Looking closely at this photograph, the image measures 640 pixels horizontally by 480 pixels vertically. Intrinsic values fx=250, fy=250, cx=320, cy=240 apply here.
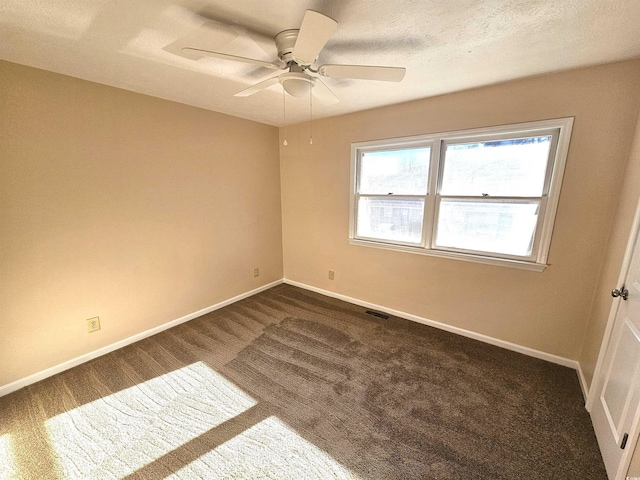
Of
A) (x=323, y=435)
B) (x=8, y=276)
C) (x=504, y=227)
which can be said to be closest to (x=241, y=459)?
(x=323, y=435)

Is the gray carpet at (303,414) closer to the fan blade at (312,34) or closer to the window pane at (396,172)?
the window pane at (396,172)

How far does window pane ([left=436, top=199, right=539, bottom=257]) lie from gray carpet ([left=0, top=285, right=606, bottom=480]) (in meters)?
0.95

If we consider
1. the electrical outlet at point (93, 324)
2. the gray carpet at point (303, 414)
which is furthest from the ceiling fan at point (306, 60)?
the electrical outlet at point (93, 324)

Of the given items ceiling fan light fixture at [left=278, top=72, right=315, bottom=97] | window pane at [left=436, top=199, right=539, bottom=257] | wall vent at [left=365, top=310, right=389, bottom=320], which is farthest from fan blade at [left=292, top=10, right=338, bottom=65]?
wall vent at [left=365, top=310, right=389, bottom=320]

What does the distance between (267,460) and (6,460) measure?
139 centimetres

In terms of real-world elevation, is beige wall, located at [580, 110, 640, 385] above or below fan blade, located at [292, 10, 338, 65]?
below

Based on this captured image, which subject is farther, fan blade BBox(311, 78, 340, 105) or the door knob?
fan blade BBox(311, 78, 340, 105)

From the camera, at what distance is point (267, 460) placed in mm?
1355

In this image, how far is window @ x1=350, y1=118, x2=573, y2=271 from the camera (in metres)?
2.02

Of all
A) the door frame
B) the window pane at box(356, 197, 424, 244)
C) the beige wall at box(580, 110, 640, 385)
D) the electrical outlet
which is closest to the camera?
the door frame

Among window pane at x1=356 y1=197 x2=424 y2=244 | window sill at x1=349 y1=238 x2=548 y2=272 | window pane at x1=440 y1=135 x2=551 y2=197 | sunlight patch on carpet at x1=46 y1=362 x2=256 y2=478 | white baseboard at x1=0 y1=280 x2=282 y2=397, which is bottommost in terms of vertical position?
sunlight patch on carpet at x1=46 y1=362 x2=256 y2=478

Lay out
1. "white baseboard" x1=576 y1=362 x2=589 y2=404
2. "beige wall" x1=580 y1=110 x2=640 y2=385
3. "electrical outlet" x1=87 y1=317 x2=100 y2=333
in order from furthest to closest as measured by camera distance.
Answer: "electrical outlet" x1=87 y1=317 x2=100 y2=333 < "white baseboard" x1=576 y1=362 x2=589 y2=404 < "beige wall" x1=580 y1=110 x2=640 y2=385

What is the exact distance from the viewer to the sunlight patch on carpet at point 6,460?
4.15ft

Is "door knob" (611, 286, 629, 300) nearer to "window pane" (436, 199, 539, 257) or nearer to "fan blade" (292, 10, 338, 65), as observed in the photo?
"window pane" (436, 199, 539, 257)
